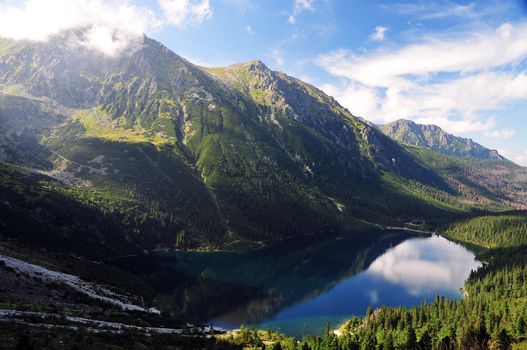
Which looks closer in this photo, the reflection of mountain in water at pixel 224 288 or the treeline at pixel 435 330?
the treeline at pixel 435 330

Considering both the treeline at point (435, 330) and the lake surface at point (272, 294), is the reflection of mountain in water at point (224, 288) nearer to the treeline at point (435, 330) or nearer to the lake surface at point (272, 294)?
the lake surface at point (272, 294)

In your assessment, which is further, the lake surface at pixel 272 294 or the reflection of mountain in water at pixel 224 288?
the reflection of mountain in water at pixel 224 288

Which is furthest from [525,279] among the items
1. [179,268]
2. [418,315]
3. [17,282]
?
[17,282]

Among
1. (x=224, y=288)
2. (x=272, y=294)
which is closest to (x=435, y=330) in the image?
(x=272, y=294)

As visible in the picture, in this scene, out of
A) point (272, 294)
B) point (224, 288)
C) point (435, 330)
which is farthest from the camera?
point (224, 288)

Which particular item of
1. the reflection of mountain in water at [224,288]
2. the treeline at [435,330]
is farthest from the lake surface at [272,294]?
the treeline at [435,330]

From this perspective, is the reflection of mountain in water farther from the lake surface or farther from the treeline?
the treeline

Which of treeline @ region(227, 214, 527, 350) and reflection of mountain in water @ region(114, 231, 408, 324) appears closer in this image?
treeline @ region(227, 214, 527, 350)

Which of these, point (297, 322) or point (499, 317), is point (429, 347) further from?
point (297, 322)

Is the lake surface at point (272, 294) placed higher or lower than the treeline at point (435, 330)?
lower

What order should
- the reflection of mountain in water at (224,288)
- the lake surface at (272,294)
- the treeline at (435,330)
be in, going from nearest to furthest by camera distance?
1. the treeline at (435,330)
2. the lake surface at (272,294)
3. the reflection of mountain in water at (224,288)

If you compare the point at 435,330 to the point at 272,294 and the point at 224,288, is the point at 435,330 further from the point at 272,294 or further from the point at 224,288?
the point at 224,288

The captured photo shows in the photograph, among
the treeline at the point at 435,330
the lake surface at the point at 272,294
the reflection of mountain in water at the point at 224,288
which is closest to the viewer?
the treeline at the point at 435,330

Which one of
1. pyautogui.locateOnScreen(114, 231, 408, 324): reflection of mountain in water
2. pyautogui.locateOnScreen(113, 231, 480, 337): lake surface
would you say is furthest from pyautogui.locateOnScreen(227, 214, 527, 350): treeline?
pyautogui.locateOnScreen(114, 231, 408, 324): reflection of mountain in water
